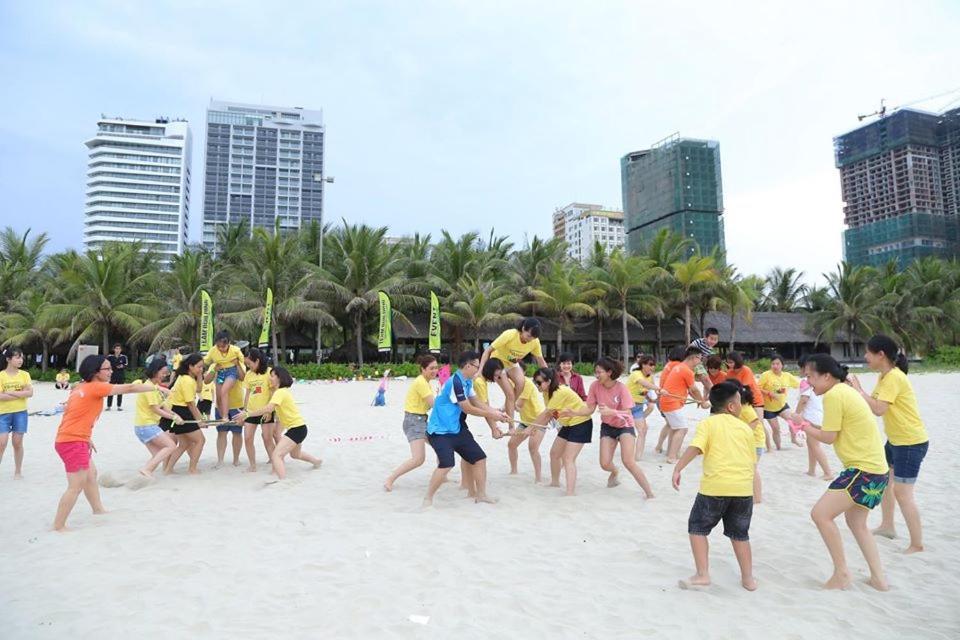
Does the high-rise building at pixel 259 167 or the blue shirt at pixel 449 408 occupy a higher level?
the high-rise building at pixel 259 167

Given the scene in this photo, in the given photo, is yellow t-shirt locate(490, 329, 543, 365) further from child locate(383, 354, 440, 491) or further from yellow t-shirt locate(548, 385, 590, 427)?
child locate(383, 354, 440, 491)

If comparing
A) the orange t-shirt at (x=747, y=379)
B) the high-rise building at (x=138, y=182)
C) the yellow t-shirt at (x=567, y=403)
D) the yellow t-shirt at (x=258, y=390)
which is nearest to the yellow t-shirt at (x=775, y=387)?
the orange t-shirt at (x=747, y=379)

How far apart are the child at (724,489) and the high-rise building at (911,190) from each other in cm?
8051

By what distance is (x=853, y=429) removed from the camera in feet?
12.9

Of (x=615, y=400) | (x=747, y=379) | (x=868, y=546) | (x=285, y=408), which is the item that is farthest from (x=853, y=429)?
(x=285, y=408)

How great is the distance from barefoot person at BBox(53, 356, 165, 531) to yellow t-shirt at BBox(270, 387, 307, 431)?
73.0 inches

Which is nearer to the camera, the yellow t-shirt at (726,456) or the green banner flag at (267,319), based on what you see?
the yellow t-shirt at (726,456)

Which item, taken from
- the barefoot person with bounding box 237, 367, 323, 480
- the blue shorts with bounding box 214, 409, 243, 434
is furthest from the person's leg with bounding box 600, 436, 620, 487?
the blue shorts with bounding box 214, 409, 243, 434

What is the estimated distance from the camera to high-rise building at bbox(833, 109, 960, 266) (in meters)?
71.6

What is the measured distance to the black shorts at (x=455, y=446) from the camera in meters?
5.93

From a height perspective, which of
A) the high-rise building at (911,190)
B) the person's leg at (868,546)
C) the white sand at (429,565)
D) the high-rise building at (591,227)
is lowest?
the white sand at (429,565)

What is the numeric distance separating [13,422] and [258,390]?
114 inches

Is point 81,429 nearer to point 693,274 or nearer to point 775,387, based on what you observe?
point 775,387

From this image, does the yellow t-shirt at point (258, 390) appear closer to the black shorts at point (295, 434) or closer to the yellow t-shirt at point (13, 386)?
the black shorts at point (295, 434)
